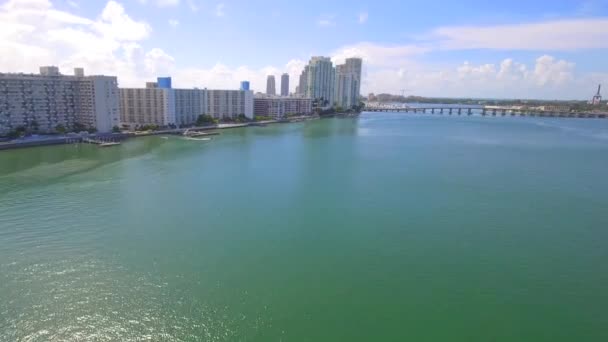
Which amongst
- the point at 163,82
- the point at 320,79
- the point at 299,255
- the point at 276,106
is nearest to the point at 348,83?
the point at 320,79

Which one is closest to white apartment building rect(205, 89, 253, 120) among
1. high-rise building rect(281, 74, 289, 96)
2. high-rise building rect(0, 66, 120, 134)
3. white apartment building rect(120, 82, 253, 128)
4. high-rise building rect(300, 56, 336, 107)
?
white apartment building rect(120, 82, 253, 128)

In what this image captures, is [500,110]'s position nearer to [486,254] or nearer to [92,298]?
[486,254]

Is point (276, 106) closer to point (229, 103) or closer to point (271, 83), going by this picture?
point (229, 103)

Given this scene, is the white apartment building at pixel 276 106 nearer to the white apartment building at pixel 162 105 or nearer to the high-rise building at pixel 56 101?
the white apartment building at pixel 162 105

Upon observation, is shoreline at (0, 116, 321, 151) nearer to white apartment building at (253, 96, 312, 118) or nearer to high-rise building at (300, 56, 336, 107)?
white apartment building at (253, 96, 312, 118)

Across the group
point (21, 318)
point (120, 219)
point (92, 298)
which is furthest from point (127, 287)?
point (120, 219)

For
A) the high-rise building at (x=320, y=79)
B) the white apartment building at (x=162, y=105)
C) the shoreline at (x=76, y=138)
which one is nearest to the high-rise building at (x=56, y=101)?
the shoreline at (x=76, y=138)
